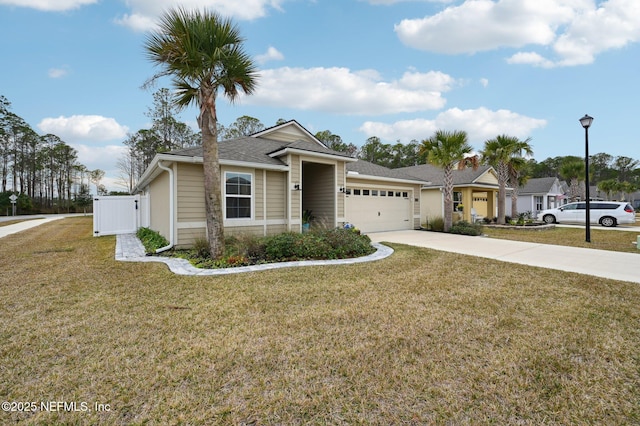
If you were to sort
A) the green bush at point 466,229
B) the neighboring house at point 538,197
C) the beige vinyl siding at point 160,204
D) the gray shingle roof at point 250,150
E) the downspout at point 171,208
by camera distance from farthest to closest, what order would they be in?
1. the neighboring house at point 538,197
2. the green bush at point 466,229
3. the beige vinyl siding at point 160,204
4. the gray shingle roof at point 250,150
5. the downspout at point 171,208

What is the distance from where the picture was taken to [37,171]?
126 feet

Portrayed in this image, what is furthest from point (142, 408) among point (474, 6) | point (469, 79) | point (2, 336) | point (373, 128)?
point (373, 128)

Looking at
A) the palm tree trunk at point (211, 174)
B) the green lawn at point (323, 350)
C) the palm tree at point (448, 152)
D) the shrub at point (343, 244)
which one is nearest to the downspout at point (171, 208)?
the palm tree trunk at point (211, 174)

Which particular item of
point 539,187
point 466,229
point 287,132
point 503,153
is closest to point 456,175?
point 503,153

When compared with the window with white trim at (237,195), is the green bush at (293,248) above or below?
below

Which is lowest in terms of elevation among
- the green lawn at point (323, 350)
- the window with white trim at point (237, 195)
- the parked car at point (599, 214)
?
the green lawn at point (323, 350)

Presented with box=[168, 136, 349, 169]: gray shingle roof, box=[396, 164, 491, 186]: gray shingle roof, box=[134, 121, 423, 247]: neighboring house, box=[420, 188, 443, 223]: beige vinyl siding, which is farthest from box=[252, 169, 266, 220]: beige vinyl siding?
box=[396, 164, 491, 186]: gray shingle roof

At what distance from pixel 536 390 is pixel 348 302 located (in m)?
2.37

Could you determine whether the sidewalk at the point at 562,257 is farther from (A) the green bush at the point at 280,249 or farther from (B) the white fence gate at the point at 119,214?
(B) the white fence gate at the point at 119,214

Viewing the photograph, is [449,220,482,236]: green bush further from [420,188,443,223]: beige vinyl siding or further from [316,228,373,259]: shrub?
[316,228,373,259]: shrub

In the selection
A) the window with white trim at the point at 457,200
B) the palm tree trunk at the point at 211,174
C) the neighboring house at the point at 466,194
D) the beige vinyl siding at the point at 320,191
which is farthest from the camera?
the window with white trim at the point at 457,200

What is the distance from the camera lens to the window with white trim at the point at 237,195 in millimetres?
9086

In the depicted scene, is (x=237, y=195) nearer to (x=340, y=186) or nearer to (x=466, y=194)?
(x=340, y=186)

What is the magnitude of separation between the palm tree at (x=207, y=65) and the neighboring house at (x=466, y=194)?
13.1m
